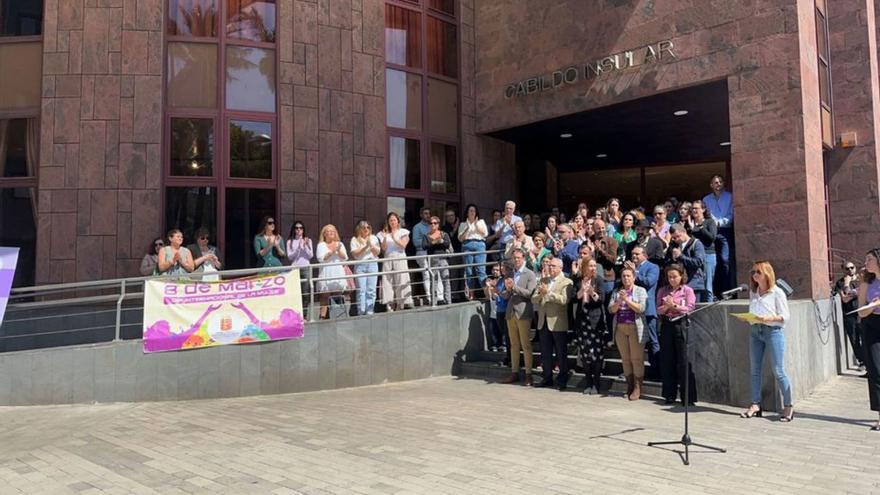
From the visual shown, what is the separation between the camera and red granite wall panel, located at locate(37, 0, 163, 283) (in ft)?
38.0

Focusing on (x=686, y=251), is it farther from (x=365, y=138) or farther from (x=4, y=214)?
(x=4, y=214)

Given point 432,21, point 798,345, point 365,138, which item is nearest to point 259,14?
point 365,138

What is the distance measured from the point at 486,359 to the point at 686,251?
4.14 m

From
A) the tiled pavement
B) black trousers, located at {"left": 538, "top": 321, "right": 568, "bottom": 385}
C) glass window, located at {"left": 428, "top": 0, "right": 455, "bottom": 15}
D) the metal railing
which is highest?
glass window, located at {"left": 428, "top": 0, "right": 455, "bottom": 15}

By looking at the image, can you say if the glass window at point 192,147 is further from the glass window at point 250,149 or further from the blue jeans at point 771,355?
the blue jeans at point 771,355

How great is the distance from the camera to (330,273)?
1109 cm

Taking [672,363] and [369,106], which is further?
[369,106]

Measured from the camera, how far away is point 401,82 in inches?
576

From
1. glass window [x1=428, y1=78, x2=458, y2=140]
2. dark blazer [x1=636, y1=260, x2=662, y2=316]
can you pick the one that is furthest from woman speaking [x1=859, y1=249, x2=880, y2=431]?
glass window [x1=428, y1=78, x2=458, y2=140]

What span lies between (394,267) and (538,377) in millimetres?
3239

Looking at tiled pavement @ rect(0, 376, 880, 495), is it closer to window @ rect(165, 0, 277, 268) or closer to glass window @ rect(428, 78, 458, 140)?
window @ rect(165, 0, 277, 268)

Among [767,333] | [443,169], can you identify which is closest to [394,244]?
[443,169]

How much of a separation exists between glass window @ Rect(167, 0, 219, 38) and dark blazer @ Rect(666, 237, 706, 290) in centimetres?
951

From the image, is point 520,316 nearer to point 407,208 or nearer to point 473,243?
point 473,243
